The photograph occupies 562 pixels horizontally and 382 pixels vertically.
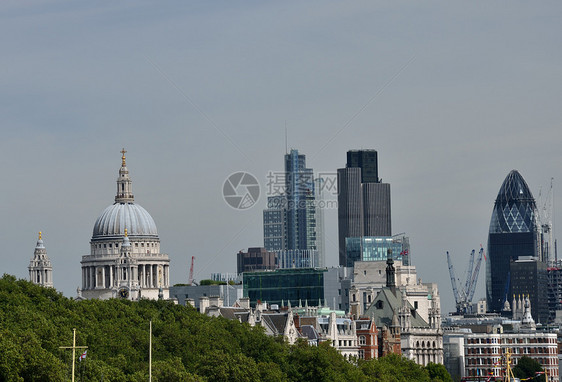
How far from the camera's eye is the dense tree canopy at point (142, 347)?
117062 mm

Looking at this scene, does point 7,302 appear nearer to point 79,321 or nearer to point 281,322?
point 79,321

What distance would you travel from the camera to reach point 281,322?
639 feet

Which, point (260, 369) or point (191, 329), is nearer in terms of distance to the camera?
point (260, 369)

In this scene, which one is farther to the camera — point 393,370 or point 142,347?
point 393,370

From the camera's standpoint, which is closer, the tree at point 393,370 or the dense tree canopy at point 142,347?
the dense tree canopy at point 142,347

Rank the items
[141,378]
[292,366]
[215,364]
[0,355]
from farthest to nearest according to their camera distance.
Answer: [292,366], [215,364], [141,378], [0,355]

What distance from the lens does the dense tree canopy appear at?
4609 inches

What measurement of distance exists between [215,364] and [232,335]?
69.4 feet

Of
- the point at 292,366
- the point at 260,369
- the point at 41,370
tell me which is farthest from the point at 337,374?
the point at 41,370

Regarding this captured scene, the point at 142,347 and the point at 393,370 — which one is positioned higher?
the point at 142,347

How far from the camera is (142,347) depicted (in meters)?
144

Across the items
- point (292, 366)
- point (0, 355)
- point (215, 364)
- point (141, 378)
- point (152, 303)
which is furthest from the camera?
point (152, 303)

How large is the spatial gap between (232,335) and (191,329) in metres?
5.41

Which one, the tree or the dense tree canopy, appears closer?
the dense tree canopy
